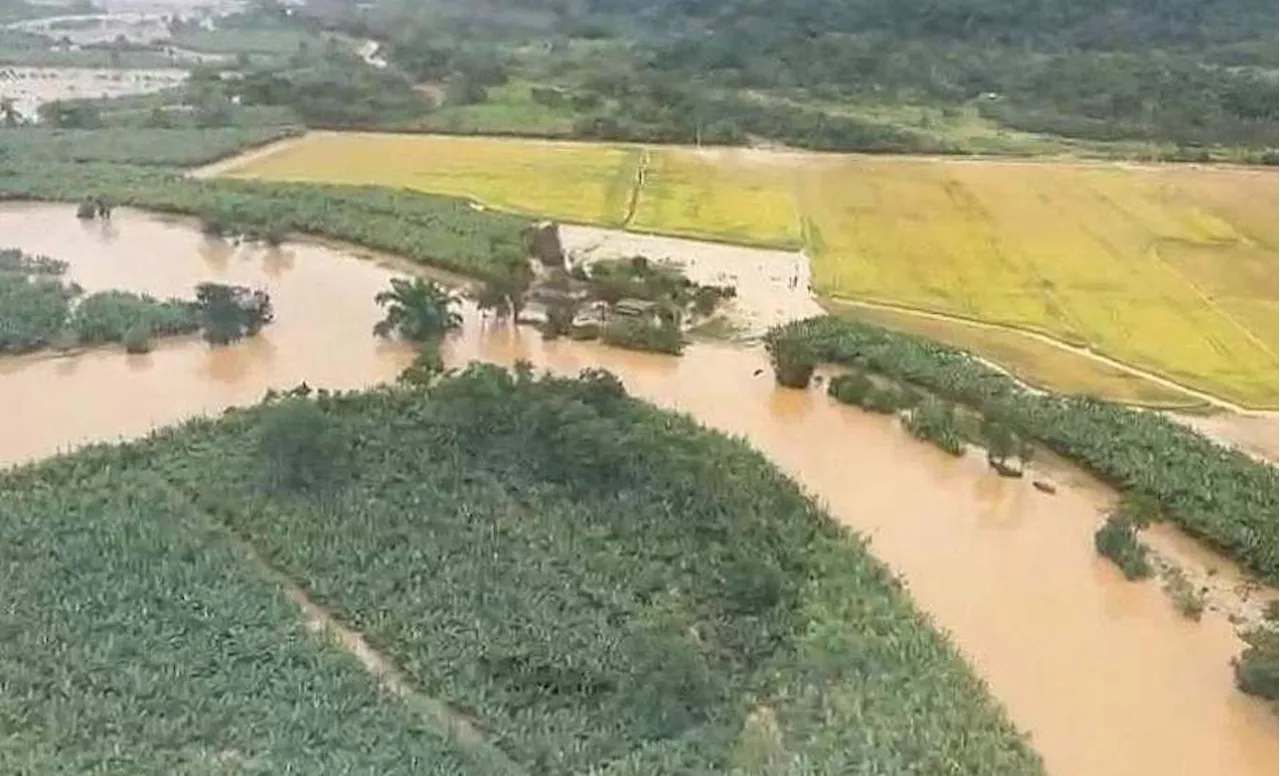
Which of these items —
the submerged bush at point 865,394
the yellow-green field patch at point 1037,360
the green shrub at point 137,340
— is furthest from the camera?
the green shrub at point 137,340

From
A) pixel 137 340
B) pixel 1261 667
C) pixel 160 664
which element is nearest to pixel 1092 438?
pixel 1261 667

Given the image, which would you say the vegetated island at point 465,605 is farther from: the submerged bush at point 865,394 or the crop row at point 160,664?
the submerged bush at point 865,394

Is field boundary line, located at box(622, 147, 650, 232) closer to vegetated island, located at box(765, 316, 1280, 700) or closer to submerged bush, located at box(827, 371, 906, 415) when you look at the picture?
vegetated island, located at box(765, 316, 1280, 700)

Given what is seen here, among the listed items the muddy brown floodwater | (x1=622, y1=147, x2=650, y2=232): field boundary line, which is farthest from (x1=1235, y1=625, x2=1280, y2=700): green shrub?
(x1=622, y1=147, x2=650, y2=232): field boundary line

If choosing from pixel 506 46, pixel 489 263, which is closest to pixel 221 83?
pixel 506 46

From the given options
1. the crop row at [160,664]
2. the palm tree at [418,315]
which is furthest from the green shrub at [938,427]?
the crop row at [160,664]

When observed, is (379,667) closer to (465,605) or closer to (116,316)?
(465,605)
